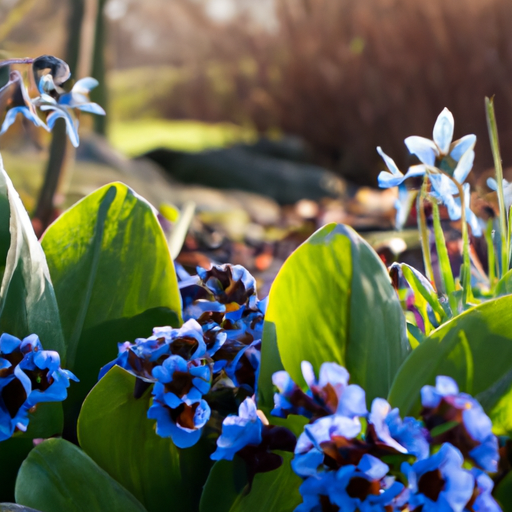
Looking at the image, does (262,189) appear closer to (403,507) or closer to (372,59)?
(372,59)

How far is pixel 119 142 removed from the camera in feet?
39.9

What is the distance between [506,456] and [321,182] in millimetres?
6260

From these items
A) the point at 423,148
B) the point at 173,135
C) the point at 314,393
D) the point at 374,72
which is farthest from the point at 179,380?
the point at 173,135

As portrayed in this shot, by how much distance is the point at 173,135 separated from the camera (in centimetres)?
1227

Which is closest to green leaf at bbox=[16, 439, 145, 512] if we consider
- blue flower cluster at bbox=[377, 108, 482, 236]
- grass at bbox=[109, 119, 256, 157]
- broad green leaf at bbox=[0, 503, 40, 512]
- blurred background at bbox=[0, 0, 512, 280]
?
broad green leaf at bbox=[0, 503, 40, 512]

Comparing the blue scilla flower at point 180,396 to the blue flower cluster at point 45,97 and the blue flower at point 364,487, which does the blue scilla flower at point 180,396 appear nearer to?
the blue flower at point 364,487

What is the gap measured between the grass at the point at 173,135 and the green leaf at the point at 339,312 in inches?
318

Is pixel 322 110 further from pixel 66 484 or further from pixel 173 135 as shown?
pixel 66 484

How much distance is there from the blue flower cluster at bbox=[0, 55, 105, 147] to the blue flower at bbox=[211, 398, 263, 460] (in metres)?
0.41

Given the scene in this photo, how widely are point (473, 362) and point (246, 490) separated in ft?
0.85

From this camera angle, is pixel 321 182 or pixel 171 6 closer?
pixel 321 182

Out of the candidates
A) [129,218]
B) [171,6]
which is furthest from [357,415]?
[171,6]

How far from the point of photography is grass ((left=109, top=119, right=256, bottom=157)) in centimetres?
1020

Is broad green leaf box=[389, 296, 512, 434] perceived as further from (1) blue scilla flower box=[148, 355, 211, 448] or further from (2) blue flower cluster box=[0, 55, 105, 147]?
(2) blue flower cluster box=[0, 55, 105, 147]
